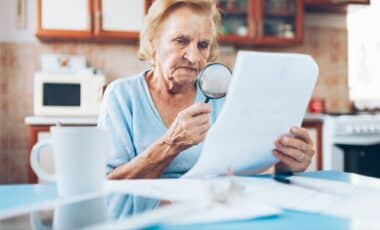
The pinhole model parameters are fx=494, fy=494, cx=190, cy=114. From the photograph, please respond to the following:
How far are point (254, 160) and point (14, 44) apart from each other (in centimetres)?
253

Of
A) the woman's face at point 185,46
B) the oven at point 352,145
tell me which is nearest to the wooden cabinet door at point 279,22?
the oven at point 352,145

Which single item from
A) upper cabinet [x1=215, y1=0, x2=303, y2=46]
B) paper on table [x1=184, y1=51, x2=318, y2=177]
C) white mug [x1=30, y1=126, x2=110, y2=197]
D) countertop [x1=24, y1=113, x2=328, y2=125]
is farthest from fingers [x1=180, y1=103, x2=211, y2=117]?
upper cabinet [x1=215, y1=0, x2=303, y2=46]

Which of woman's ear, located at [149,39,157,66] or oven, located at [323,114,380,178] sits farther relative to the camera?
oven, located at [323,114,380,178]

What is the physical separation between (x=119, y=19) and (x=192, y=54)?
1679 mm

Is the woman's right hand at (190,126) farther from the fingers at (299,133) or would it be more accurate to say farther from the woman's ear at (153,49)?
the woman's ear at (153,49)

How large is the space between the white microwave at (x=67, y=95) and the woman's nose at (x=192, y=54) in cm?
150

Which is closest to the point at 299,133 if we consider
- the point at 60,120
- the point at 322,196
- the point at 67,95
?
the point at 322,196

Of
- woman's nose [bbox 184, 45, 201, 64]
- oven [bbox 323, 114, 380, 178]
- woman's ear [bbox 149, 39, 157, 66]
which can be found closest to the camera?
woman's nose [bbox 184, 45, 201, 64]

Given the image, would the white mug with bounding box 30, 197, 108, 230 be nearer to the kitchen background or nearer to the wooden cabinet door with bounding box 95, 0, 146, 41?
the wooden cabinet door with bounding box 95, 0, 146, 41

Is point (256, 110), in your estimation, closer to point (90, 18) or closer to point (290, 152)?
point (290, 152)

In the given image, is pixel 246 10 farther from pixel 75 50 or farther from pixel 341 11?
pixel 75 50

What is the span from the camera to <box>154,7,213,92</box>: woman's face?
1.40 metres

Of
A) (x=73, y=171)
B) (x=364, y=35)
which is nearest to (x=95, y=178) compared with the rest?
(x=73, y=171)

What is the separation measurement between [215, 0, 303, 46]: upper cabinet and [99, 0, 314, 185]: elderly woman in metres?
1.68
